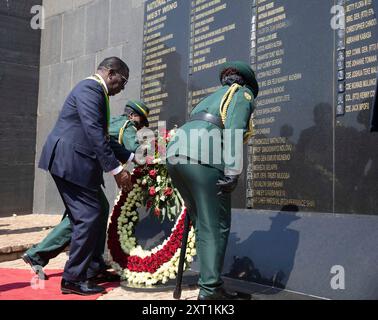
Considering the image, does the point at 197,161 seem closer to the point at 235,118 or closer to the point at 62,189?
the point at 235,118

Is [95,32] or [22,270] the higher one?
[95,32]

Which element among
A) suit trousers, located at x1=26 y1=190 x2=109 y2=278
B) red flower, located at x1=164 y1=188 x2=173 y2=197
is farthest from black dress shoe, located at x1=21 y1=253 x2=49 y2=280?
Result: red flower, located at x1=164 y1=188 x2=173 y2=197

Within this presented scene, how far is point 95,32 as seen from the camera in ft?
29.3

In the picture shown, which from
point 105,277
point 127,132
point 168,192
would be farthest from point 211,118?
point 105,277

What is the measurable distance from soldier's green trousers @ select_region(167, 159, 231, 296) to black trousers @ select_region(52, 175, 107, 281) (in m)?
0.96

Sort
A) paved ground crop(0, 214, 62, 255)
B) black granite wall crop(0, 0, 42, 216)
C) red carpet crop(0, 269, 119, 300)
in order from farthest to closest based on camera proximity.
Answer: black granite wall crop(0, 0, 42, 216)
paved ground crop(0, 214, 62, 255)
red carpet crop(0, 269, 119, 300)

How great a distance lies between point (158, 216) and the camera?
4.41 m

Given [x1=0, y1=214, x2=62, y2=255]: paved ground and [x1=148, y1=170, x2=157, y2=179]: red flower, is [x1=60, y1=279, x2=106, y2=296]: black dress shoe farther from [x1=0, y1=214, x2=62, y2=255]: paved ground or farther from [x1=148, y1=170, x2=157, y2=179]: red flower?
[x1=0, y1=214, x2=62, y2=255]: paved ground

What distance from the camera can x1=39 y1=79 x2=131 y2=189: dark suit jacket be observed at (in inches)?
150

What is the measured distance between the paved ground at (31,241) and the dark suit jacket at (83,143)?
38.6 inches

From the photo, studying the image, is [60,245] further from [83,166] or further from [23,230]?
[23,230]

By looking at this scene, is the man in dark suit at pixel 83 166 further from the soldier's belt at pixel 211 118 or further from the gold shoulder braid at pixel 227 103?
the gold shoulder braid at pixel 227 103
